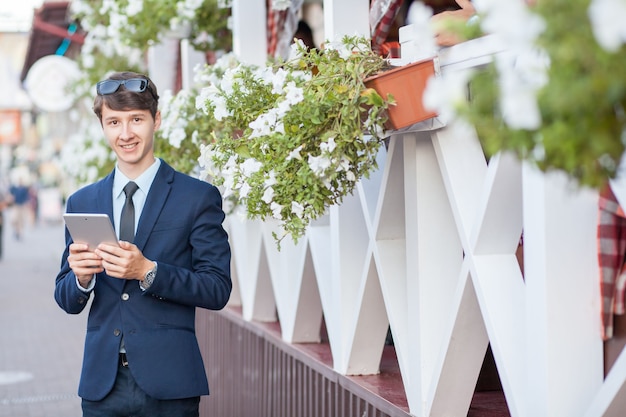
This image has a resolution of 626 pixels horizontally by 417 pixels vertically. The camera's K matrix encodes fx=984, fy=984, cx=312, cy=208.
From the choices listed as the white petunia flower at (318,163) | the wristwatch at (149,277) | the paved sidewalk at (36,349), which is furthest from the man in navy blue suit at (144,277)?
the paved sidewalk at (36,349)

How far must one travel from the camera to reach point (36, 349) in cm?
947

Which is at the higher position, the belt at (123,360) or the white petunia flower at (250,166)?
the white petunia flower at (250,166)

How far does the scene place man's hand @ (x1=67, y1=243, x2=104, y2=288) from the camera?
279 centimetres

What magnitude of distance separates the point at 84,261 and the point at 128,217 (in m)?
0.26

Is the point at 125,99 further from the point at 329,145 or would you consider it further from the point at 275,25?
the point at 275,25

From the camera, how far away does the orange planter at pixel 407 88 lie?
247 centimetres

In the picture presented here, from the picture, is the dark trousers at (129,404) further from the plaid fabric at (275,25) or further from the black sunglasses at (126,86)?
the plaid fabric at (275,25)

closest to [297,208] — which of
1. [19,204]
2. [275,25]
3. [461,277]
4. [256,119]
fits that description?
[256,119]

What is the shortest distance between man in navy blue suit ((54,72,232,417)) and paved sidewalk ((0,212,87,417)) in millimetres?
3934

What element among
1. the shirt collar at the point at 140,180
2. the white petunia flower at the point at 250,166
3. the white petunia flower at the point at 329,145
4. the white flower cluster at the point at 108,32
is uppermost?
the white flower cluster at the point at 108,32

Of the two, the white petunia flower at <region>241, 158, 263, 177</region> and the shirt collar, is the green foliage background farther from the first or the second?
A: the shirt collar

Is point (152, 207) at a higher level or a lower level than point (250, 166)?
lower

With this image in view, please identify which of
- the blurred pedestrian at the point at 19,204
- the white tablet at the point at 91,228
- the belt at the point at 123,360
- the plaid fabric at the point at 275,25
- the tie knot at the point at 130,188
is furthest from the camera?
the blurred pedestrian at the point at 19,204

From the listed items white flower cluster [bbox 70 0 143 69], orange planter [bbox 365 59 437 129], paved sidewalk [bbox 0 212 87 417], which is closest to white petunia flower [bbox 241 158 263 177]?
orange planter [bbox 365 59 437 129]
